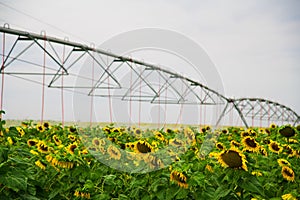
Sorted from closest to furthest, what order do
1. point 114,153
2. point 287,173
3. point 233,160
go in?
point 233,160
point 287,173
point 114,153

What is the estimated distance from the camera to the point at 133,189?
305cm

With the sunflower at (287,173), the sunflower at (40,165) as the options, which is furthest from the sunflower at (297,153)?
the sunflower at (40,165)

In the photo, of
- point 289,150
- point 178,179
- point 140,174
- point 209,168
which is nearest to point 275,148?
point 289,150

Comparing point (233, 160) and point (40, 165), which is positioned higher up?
point (233, 160)

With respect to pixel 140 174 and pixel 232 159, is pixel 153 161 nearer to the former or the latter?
pixel 140 174

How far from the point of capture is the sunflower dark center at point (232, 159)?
2.58 meters

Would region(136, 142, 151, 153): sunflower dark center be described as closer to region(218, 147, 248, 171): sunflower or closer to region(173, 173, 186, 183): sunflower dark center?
region(173, 173, 186, 183): sunflower dark center

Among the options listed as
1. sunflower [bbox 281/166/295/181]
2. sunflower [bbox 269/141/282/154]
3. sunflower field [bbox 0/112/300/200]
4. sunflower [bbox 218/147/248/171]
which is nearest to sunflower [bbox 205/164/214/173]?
sunflower field [bbox 0/112/300/200]

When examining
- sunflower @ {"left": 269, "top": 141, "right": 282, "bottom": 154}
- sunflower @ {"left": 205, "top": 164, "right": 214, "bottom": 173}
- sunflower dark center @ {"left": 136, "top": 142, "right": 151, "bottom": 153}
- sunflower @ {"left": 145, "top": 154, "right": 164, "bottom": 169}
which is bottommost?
sunflower @ {"left": 205, "top": 164, "right": 214, "bottom": 173}

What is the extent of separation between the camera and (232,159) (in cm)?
260

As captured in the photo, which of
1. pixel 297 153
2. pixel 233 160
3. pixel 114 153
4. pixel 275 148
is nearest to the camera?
pixel 233 160

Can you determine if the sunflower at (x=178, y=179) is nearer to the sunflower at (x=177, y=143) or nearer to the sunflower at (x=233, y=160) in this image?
the sunflower at (x=233, y=160)

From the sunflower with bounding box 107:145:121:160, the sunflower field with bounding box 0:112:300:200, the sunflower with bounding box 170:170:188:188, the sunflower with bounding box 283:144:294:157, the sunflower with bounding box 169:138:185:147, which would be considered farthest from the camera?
the sunflower with bounding box 169:138:185:147

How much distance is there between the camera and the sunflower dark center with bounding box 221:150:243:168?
258 cm
